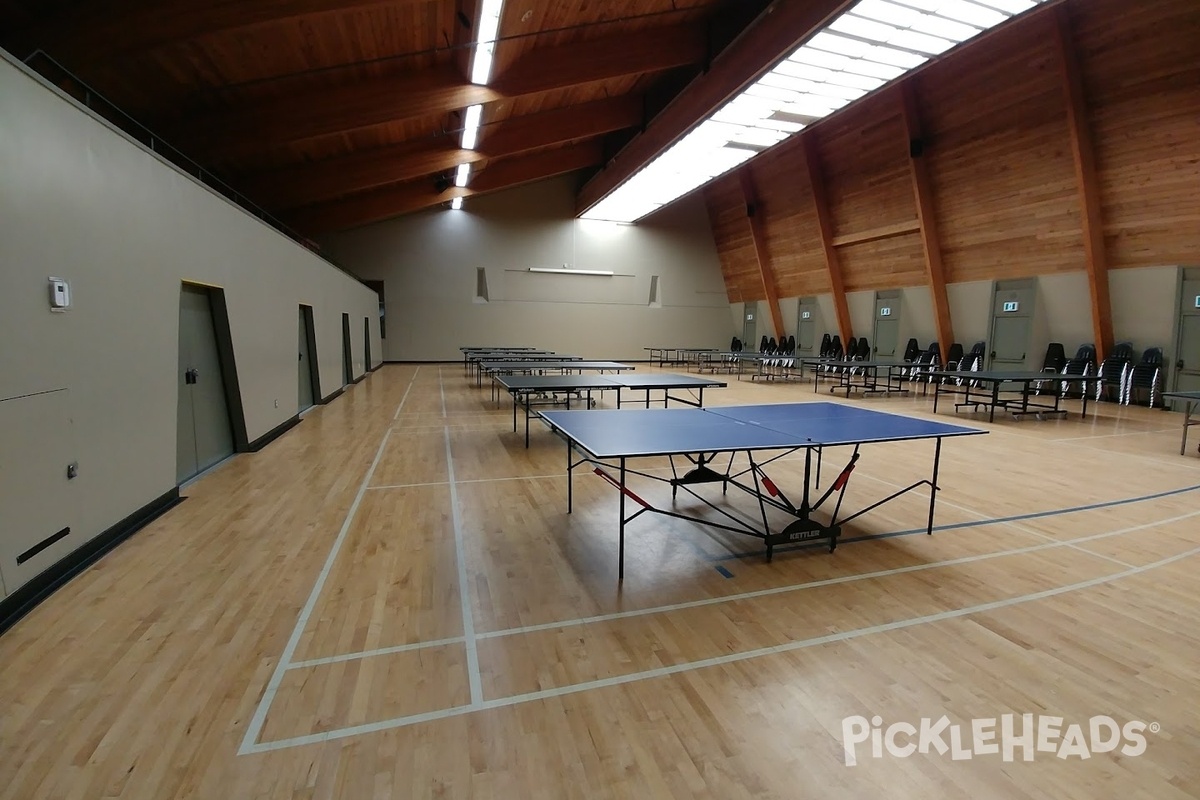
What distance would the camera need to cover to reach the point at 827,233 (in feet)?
48.8

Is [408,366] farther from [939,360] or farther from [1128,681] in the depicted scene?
[1128,681]

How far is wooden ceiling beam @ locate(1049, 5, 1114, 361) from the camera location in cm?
862

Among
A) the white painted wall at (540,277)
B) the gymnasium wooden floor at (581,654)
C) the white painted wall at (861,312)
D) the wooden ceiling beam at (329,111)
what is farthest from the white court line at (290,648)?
the white painted wall at (540,277)

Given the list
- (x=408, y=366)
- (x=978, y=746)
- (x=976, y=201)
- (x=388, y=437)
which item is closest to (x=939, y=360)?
(x=976, y=201)

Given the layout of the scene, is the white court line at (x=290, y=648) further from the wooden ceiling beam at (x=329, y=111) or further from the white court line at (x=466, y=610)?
the wooden ceiling beam at (x=329, y=111)

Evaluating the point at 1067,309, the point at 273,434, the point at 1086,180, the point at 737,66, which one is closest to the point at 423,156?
the point at 737,66

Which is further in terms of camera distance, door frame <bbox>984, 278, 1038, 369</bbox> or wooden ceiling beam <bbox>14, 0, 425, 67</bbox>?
door frame <bbox>984, 278, 1038, 369</bbox>

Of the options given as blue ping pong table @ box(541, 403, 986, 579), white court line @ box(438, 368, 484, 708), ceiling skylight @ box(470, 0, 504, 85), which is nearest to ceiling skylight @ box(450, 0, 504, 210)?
ceiling skylight @ box(470, 0, 504, 85)

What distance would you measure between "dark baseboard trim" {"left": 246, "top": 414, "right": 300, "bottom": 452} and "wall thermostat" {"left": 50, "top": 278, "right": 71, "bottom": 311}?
3277 millimetres

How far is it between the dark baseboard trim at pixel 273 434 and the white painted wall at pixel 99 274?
5.42 ft

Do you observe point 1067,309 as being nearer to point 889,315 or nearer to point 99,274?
point 889,315

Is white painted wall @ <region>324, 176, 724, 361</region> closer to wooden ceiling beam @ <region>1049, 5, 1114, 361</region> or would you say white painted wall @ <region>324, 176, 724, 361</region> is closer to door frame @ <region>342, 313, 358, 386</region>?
door frame @ <region>342, 313, 358, 386</region>

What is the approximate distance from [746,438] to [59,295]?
3.87m

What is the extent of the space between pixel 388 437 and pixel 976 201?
1185 cm
